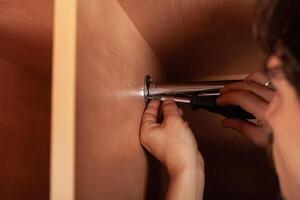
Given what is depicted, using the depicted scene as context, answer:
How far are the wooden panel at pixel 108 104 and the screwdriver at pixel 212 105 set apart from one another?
0.09m

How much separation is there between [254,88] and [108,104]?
0.90ft

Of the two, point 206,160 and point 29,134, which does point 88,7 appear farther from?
point 206,160

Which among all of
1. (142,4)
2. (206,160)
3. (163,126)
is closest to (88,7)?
(142,4)

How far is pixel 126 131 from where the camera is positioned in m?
0.50

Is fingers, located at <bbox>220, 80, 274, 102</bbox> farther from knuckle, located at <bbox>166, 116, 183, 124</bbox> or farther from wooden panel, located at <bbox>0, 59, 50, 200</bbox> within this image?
wooden panel, located at <bbox>0, 59, 50, 200</bbox>

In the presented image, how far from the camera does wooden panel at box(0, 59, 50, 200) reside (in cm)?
79

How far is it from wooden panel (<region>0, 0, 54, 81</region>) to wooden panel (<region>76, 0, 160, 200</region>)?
4.2 inches

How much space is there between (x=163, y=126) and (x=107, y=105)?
187 millimetres

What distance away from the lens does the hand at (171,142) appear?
22.6 inches

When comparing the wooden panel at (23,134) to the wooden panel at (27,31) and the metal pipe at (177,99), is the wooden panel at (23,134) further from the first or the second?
the metal pipe at (177,99)

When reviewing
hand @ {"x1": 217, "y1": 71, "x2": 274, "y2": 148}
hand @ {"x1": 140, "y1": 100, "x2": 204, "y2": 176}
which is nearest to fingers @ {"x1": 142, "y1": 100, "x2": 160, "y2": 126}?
hand @ {"x1": 140, "y1": 100, "x2": 204, "y2": 176}

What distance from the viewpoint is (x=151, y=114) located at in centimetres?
61

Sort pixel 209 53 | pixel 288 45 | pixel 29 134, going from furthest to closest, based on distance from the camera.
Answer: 1. pixel 29 134
2. pixel 209 53
3. pixel 288 45

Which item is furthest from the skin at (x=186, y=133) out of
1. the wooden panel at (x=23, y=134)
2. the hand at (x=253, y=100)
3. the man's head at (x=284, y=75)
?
the wooden panel at (x=23, y=134)
